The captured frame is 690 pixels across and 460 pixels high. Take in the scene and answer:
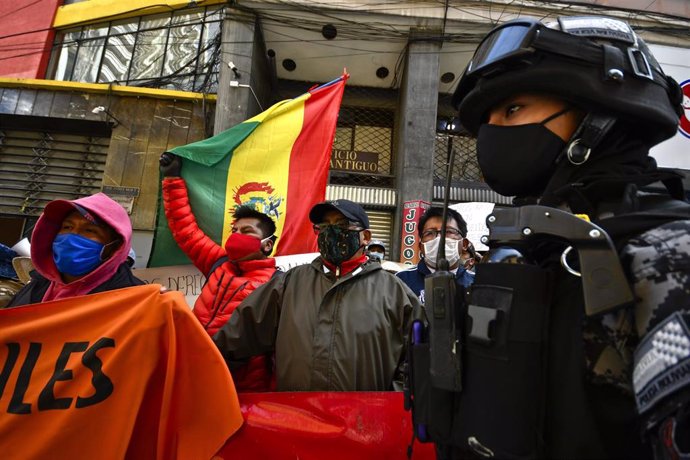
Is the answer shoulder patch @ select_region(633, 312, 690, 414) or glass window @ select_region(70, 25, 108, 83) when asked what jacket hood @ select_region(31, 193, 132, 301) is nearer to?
shoulder patch @ select_region(633, 312, 690, 414)

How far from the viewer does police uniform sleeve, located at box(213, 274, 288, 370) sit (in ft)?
6.67

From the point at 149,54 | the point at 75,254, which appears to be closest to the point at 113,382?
the point at 75,254

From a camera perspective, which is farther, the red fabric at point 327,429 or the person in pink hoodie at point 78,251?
the person in pink hoodie at point 78,251

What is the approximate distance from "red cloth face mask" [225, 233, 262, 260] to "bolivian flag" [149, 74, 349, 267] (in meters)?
0.94

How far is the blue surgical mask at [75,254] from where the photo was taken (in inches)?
90.0

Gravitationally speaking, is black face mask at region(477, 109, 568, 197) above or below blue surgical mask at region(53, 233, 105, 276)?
above

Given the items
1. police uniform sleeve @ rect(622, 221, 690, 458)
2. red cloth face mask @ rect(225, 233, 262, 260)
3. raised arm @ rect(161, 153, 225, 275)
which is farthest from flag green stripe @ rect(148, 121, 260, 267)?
police uniform sleeve @ rect(622, 221, 690, 458)

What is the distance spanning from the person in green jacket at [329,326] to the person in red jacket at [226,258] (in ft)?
0.77

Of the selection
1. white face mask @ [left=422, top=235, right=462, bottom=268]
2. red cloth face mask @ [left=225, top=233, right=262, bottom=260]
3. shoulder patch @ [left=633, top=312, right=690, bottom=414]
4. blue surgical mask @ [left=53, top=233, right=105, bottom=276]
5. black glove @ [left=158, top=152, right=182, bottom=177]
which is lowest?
shoulder patch @ [left=633, top=312, right=690, bottom=414]

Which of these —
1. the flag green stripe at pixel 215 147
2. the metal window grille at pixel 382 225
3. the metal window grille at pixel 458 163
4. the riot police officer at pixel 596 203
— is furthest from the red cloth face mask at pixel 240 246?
the metal window grille at pixel 458 163

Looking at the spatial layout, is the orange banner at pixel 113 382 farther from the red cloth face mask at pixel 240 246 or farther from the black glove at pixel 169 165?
the black glove at pixel 169 165

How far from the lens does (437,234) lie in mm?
3447

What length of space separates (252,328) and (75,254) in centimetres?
118

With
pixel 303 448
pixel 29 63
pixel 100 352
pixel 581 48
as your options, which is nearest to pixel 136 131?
pixel 29 63
